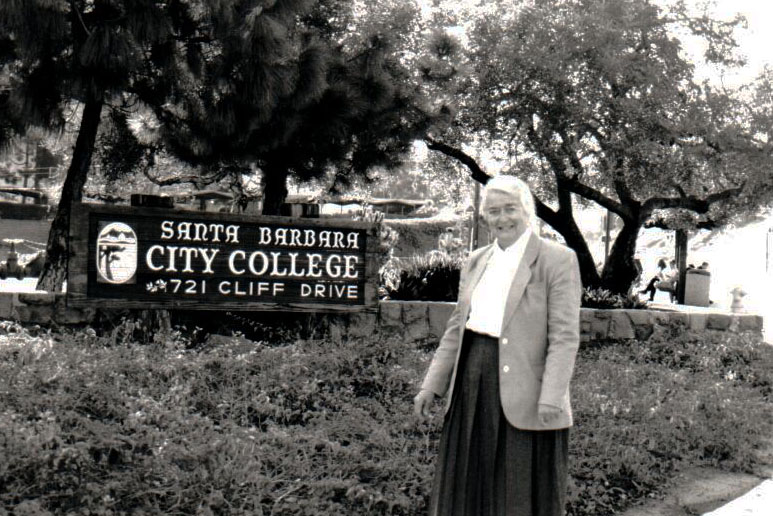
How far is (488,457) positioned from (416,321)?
4801mm

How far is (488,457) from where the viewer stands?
3.22 meters

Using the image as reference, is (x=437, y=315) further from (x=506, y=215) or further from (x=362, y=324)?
(x=506, y=215)

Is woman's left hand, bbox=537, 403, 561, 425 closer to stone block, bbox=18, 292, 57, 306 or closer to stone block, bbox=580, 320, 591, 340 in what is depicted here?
stone block, bbox=18, 292, 57, 306

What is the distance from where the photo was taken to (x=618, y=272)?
12383mm

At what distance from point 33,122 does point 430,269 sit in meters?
4.13

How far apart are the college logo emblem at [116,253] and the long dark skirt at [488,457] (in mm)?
3644

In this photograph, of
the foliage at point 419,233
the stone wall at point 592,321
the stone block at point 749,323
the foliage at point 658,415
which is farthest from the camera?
the foliage at point 419,233

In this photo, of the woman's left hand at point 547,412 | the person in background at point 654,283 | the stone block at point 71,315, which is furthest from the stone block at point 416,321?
the person in background at point 654,283

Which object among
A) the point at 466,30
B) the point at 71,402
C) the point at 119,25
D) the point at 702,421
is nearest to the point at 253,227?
the point at 119,25

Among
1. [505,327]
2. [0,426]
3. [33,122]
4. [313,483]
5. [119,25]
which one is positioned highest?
[119,25]

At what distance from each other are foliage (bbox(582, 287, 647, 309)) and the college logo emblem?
592 cm

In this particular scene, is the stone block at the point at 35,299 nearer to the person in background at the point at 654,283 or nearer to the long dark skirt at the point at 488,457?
the long dark skirt at the point at 488,457

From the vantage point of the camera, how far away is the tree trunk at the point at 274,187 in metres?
9.37

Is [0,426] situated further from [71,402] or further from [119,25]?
[119,25]
